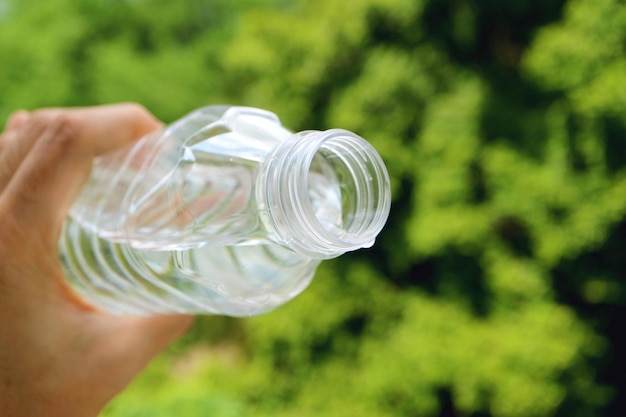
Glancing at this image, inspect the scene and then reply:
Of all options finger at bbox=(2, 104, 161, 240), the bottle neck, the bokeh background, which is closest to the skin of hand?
finger at bbox=(2, 104, 161, 240)

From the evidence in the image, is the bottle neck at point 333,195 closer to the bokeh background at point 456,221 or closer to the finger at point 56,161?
the finger at point 56,161

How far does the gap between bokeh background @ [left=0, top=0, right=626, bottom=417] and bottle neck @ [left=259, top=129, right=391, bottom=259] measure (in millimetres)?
935

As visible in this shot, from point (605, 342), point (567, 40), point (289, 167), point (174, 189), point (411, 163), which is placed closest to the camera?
point (289, 167)

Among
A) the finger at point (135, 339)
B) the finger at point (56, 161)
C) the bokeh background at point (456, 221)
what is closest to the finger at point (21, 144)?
the finger at point (56, 161)

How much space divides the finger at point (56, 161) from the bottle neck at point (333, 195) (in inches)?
7.6

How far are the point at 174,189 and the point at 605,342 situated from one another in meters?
1.32

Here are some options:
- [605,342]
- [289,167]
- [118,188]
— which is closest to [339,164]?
[289,167]

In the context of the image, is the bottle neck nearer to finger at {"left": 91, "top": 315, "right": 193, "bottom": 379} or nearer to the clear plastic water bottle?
the clear plastic water bottle

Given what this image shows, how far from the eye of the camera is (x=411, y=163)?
1.56 meters

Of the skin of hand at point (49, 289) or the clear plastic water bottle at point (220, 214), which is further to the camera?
the skin of hand at point (49, 289)

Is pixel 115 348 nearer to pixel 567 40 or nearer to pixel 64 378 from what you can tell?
pixel 64 378

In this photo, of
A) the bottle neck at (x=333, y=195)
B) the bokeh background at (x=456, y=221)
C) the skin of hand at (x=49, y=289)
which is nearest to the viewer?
the bottle neck at (x=333, y=195)

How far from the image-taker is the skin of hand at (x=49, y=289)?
449 millimetres

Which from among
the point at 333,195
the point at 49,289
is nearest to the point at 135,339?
the point at 49,289
